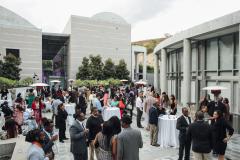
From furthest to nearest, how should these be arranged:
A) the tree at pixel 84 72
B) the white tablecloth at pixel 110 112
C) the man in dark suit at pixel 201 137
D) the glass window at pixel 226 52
Answer: the tree at pixel 84 72 → the glass window at pixel 226 52 → the white tablecloth at pixel 110 112 → the man in dark suit at pixel 201 137

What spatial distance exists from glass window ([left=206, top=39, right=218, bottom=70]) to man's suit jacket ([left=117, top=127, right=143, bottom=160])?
1136 cm

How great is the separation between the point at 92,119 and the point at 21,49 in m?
39.4

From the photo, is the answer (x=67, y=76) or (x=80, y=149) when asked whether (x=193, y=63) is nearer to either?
(x=80, y=149)

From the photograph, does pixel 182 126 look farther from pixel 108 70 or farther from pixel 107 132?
pixel 108 70

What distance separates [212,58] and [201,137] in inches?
416

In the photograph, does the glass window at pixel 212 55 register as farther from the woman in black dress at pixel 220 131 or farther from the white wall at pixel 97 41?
the white wall at pixel 97 41

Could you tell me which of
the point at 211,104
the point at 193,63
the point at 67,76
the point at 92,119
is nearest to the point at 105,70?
the point at 67,76

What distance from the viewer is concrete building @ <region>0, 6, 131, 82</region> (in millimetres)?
42562

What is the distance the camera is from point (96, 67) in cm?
4441

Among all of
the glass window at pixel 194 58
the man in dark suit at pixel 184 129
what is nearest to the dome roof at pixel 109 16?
the glass window at pixel 194 58

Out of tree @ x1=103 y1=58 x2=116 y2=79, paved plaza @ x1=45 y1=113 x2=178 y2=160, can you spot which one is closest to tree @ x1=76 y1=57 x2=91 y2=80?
tree @ x1=103 y1=58 x2=116 y2=79

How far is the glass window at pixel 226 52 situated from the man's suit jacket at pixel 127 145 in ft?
33.4

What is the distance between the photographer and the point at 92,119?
22.1 ft

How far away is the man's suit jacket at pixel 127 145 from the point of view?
4912 mm
